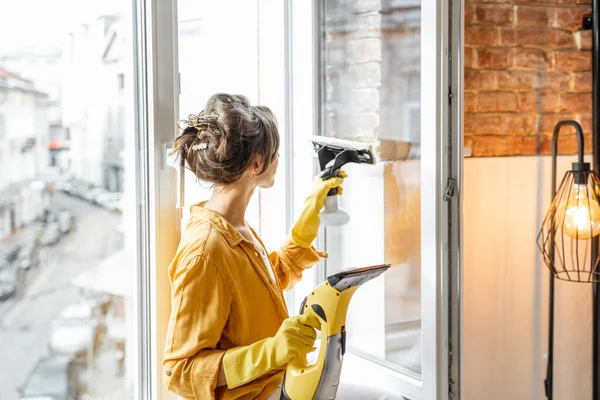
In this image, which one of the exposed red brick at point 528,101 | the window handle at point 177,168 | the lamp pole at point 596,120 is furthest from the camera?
the exposed red brick at point 528,101

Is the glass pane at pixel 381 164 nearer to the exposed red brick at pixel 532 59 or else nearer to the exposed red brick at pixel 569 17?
the exposed red brick at pixel 532 59

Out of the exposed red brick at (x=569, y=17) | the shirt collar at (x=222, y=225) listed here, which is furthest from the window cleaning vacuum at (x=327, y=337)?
the exposed red brick at (x=569, y=17)

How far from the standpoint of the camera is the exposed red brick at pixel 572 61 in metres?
2.52

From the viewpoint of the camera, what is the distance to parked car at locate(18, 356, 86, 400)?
1.53 metres

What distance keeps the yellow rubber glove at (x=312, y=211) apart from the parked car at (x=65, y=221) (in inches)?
24.2

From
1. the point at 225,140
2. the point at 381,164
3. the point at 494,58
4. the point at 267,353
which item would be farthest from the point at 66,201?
the point at 494,58

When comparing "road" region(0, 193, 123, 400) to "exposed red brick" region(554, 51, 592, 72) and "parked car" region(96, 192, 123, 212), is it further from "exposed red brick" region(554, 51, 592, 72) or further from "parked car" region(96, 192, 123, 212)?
"exposed red brick" region(554, 51, 592, 72)

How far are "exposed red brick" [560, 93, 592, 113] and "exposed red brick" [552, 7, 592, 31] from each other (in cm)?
24

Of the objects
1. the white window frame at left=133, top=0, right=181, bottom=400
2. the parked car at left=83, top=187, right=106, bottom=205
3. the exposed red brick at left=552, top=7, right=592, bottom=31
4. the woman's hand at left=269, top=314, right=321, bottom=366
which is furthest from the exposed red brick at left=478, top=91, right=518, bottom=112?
the parked car at left=83, top=187, right=106, bottom=205

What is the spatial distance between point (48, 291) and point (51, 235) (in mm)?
126

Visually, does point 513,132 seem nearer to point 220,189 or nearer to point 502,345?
point 502,345

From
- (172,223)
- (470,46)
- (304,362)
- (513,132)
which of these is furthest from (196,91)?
(513,132)

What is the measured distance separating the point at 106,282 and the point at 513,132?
5.01ft

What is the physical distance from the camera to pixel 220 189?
5.48 feet
